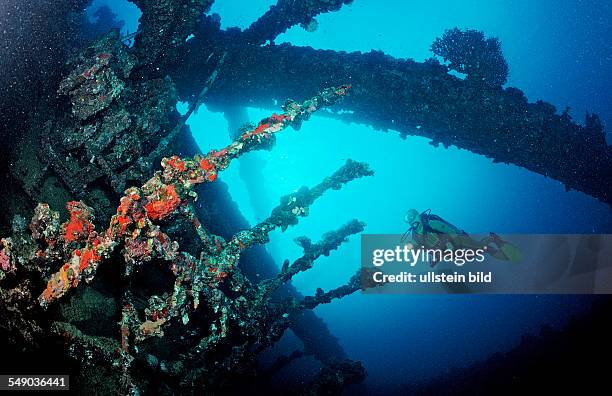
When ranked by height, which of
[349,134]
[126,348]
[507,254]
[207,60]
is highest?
[349,134]

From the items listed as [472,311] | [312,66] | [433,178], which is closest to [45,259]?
[312,66]

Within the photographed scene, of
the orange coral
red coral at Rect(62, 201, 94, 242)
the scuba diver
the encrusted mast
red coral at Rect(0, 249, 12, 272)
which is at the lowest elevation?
red coral at Rect(0, 249, 12, 272)

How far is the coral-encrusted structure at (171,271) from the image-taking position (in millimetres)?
2971

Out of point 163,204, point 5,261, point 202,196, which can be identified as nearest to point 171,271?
point 163,204

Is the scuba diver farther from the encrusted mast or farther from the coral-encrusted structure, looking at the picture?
the coral-encrusted structure

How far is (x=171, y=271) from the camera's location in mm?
3277

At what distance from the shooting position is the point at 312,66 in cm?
588

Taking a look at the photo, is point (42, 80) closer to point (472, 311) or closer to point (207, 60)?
point (207, 60)

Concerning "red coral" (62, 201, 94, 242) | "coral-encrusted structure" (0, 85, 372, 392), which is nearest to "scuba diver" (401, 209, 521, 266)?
"coral-encrusted structure" (0, 85, 372, 392)

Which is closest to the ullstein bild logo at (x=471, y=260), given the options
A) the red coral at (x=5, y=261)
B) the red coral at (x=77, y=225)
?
the red coral at (x=77, y=225)

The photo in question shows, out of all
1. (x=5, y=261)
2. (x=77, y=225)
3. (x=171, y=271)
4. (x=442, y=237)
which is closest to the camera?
(x=5, y=261)

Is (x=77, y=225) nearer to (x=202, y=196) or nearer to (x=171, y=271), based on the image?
(x=171, y=271)

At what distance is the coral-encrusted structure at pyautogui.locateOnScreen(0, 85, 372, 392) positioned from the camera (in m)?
2.97

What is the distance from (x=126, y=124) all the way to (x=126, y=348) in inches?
102
